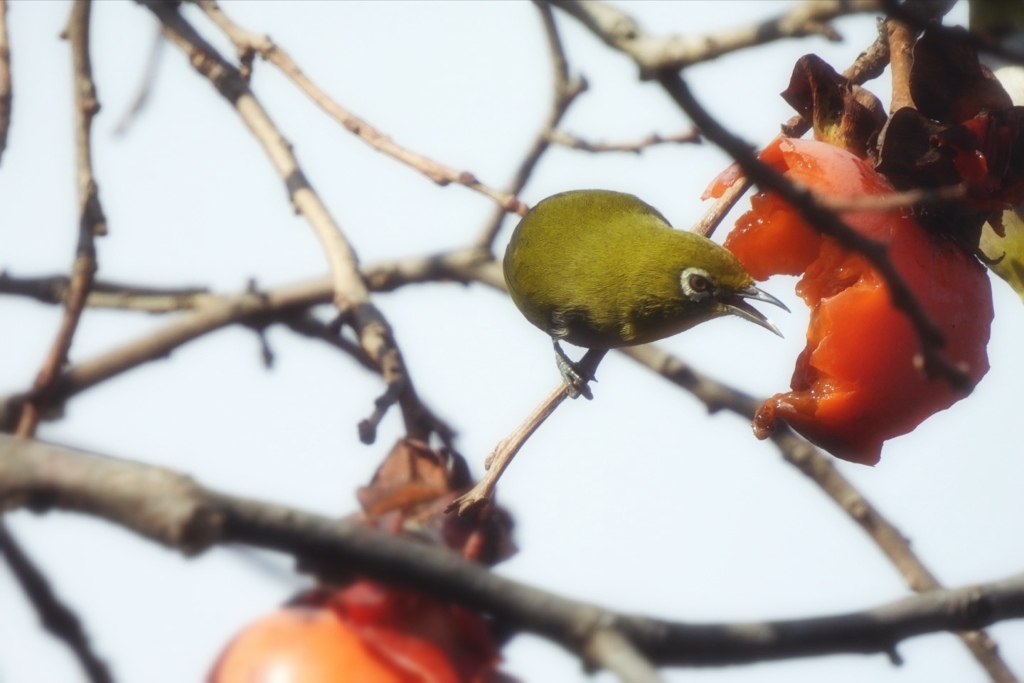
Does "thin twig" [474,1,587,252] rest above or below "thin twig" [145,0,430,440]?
above

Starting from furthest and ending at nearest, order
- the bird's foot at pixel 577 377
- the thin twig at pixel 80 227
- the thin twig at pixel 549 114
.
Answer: the thin twig at pixel 549 114, the bird's foot at pixel 577 377, the thin twig at pixel 80 227

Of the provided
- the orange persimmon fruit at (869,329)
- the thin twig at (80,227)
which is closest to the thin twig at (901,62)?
the orange persimmon fruit at (869,329)

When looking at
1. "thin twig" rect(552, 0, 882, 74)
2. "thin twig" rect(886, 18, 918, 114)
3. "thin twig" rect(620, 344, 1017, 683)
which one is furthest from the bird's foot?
"thin twig" rect(552, 0, 882, 74)

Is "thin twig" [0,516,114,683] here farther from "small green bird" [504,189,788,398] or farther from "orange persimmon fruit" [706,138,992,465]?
"small green bird" [504,189,788,398]

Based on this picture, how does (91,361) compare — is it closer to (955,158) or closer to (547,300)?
(547,300)

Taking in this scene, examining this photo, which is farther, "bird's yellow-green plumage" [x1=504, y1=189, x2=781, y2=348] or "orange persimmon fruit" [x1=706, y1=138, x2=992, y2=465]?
"bird's yellow-green plumage" [x1=504, y1=189, x2=781, y2=348]

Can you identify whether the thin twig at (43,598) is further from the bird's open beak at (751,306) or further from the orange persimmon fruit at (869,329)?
the bird's open beak at (751,306)

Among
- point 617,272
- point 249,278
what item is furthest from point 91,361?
point 617,272
